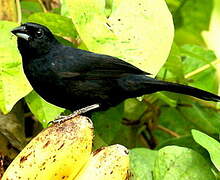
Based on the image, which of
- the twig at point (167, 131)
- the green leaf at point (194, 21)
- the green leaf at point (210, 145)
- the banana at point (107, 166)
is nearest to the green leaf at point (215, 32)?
the green leaf at point (194, 21)

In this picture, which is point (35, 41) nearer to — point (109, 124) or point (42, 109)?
point (42, 109)

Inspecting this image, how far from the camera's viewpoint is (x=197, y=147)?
2.19 meters

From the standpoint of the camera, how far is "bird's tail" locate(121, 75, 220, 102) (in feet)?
6.50

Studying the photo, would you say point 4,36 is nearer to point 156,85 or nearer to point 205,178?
point 156,85

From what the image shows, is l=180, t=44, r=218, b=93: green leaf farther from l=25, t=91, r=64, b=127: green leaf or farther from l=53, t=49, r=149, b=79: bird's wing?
l=25, t=91, r=64, b=127: green leaf

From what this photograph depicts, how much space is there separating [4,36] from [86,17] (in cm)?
24

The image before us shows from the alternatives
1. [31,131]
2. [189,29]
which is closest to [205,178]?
[31,131]

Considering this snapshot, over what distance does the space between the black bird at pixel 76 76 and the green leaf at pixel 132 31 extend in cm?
7

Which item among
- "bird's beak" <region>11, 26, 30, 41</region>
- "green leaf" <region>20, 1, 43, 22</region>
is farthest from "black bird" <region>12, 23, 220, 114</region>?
"green leaf" <region>20, 1, 43, 22</region>

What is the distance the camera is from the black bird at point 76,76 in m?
1.96

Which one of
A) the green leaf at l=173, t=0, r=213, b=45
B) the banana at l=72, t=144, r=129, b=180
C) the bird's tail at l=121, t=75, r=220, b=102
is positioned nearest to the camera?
the banana at l=72, t=144, r=129, b=180

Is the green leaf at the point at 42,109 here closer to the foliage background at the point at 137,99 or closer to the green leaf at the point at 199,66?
the foliage background at the point at 137,99

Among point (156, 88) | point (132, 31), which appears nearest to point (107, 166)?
point (132, 31)

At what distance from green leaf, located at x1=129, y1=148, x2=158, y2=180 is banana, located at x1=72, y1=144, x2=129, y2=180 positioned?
0.39 m
